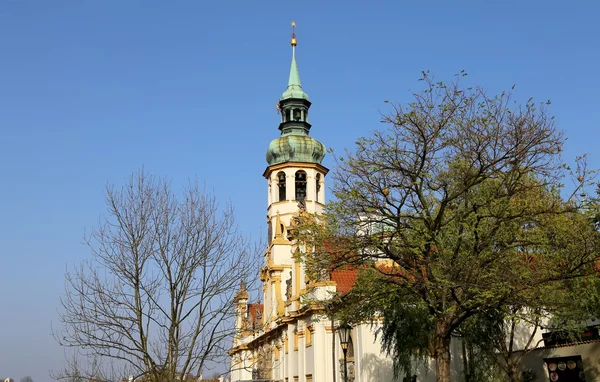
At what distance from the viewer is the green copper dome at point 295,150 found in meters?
57.3

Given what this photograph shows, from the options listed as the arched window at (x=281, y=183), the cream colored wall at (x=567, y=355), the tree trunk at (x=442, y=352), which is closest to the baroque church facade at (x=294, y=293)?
the arched window at (x=281, y=183)

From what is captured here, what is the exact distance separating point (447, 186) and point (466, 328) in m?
7.87

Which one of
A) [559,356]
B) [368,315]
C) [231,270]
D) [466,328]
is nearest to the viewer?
[231,270]

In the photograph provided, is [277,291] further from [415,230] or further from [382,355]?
[415,230]

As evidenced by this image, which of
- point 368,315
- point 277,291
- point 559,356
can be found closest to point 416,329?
point 368,315

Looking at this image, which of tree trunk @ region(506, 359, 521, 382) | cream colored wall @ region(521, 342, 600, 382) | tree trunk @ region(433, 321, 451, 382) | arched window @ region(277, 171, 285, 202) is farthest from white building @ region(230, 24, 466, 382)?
tree trunk @ region(433, 321, 451, 382)

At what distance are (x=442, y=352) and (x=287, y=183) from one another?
120 feet

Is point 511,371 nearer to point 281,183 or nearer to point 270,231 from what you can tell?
point 270,231

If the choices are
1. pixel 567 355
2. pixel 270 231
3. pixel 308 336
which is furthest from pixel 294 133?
pixel 567 355

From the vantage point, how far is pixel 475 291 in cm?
1938

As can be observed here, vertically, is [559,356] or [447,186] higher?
[447,186]

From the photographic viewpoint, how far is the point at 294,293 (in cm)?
4369

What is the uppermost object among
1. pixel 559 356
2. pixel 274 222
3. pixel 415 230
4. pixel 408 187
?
pixel 274 222

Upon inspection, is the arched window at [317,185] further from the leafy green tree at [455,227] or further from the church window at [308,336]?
the leafy green tree at [455,227]
